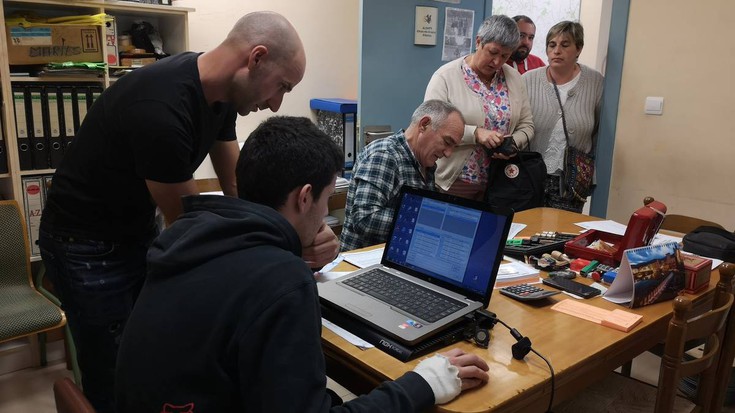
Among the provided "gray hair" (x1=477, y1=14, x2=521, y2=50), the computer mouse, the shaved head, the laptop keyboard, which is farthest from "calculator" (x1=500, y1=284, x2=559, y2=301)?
"gray hair" (x1=477, y1=14, x2=521, y2=50)

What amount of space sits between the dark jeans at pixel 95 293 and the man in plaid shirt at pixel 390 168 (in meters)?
0.76

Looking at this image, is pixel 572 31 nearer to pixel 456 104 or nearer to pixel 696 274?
pixel 456 104

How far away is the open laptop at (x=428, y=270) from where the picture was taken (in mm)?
1330

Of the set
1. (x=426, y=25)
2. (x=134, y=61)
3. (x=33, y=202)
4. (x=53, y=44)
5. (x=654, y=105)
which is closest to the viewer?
(x=53, y=44)

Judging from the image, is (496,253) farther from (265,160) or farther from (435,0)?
(435,0)

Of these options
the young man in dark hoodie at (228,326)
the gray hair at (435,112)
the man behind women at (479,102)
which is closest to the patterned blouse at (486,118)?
the man behind women at (479,102)

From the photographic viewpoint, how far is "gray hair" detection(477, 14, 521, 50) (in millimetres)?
2637

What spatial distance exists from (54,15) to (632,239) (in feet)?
8.85

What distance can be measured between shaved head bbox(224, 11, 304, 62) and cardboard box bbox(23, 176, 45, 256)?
168 centimetres

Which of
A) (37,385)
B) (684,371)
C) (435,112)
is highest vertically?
(435,112)

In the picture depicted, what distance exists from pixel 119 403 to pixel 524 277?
1.19 meters

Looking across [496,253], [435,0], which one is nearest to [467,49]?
[435,0]

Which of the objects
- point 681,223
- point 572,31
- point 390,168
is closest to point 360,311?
point 390,168

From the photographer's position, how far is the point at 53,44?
8.41 feet
